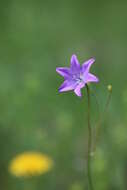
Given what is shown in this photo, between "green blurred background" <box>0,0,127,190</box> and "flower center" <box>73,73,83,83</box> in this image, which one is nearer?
"flower center" <box>73,73,83,83</box>

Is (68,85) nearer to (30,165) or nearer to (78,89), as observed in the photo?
(78,89)

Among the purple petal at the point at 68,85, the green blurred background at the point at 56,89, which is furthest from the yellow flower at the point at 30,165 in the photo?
the purple petal at the point at 68,85

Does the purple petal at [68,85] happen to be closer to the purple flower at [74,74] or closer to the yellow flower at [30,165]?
the purple flower at [74,74]

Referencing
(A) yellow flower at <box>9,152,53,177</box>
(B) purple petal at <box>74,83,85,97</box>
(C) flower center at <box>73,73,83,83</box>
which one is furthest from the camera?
(A) yellow flower at <box>9,152,53,177</box>

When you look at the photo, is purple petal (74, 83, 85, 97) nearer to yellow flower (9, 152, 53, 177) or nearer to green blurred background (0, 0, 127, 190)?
green blurred background (0, 0, 127, 190)

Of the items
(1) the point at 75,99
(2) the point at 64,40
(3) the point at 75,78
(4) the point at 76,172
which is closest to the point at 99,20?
(2) the point at 64,40

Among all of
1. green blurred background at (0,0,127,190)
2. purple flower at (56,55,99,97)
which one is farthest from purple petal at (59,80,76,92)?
green blurred background at (0,0,127,190)

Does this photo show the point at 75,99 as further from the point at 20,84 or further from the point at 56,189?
the point at 56,189
